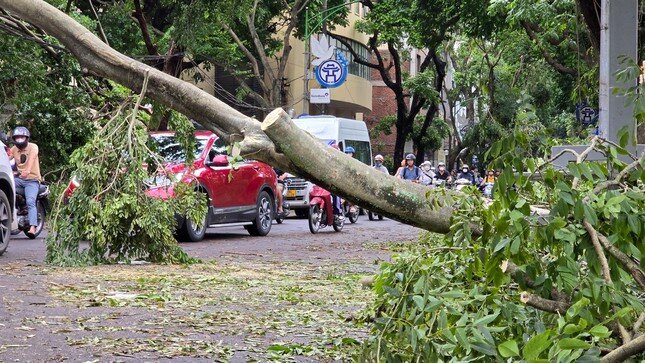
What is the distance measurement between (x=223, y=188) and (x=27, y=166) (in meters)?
3.62

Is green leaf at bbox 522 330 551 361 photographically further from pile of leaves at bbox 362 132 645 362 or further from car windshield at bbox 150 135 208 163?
car windshield at bbox 150 135 208 163

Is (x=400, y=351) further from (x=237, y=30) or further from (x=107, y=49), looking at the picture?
(x=237, y=30)

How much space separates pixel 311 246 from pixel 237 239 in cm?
207

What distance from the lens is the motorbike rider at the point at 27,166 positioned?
1666 centimetres

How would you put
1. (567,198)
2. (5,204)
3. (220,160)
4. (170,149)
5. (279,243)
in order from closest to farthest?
1. (567,198)
2. (5,204)
3. (170,149)
4. (220,160)
5. (279,243)

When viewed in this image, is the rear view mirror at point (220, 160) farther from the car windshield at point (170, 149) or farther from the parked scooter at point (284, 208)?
the parked scooter at point (284, 208)

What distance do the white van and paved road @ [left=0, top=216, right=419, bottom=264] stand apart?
2161 mm

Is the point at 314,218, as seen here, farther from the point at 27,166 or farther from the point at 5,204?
the point at 5,204

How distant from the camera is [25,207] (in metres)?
17.2

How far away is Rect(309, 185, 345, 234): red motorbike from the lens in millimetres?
22172

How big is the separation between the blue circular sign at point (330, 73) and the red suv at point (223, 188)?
53.9 feet

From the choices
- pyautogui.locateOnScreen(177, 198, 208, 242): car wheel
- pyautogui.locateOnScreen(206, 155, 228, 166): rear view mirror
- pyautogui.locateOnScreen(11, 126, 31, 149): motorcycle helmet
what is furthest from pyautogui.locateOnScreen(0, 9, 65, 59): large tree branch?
pyautogui.locateOnScreen(177, 198, 208, 242): car wheel

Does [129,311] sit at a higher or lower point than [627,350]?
lower

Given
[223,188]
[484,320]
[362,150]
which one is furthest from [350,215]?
[484,320]
